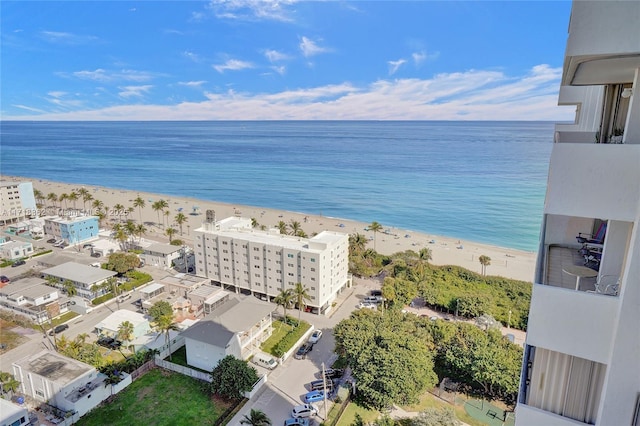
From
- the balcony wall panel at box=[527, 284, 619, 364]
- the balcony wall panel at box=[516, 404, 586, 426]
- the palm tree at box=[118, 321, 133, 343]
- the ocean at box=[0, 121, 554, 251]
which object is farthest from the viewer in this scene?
the ocean at box=[0, 121, 554, 251]

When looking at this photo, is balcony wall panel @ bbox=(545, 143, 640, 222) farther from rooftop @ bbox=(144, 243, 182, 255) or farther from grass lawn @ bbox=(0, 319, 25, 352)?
rooftop @ bbox=(144, 243, 182, 255)

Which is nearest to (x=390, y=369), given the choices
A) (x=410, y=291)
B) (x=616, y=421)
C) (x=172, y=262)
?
(x=410, y=291)

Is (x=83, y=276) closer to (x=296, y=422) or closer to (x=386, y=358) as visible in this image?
(x=296, y=422)

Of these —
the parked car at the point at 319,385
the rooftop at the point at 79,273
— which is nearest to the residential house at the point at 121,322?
the rooftop at the point at 79,273

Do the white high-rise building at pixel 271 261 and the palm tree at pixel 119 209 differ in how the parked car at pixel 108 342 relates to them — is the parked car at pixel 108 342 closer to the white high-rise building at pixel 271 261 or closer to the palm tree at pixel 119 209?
Result: the white high-rise building at pixel 271 261

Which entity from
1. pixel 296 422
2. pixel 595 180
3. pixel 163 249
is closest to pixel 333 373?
pixel 296 422

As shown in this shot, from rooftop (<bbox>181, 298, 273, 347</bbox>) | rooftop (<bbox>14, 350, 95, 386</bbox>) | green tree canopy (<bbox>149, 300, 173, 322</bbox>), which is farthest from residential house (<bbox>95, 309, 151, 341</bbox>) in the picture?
rooftop (<bbox>181, 298, 273, 347</bbox>)
